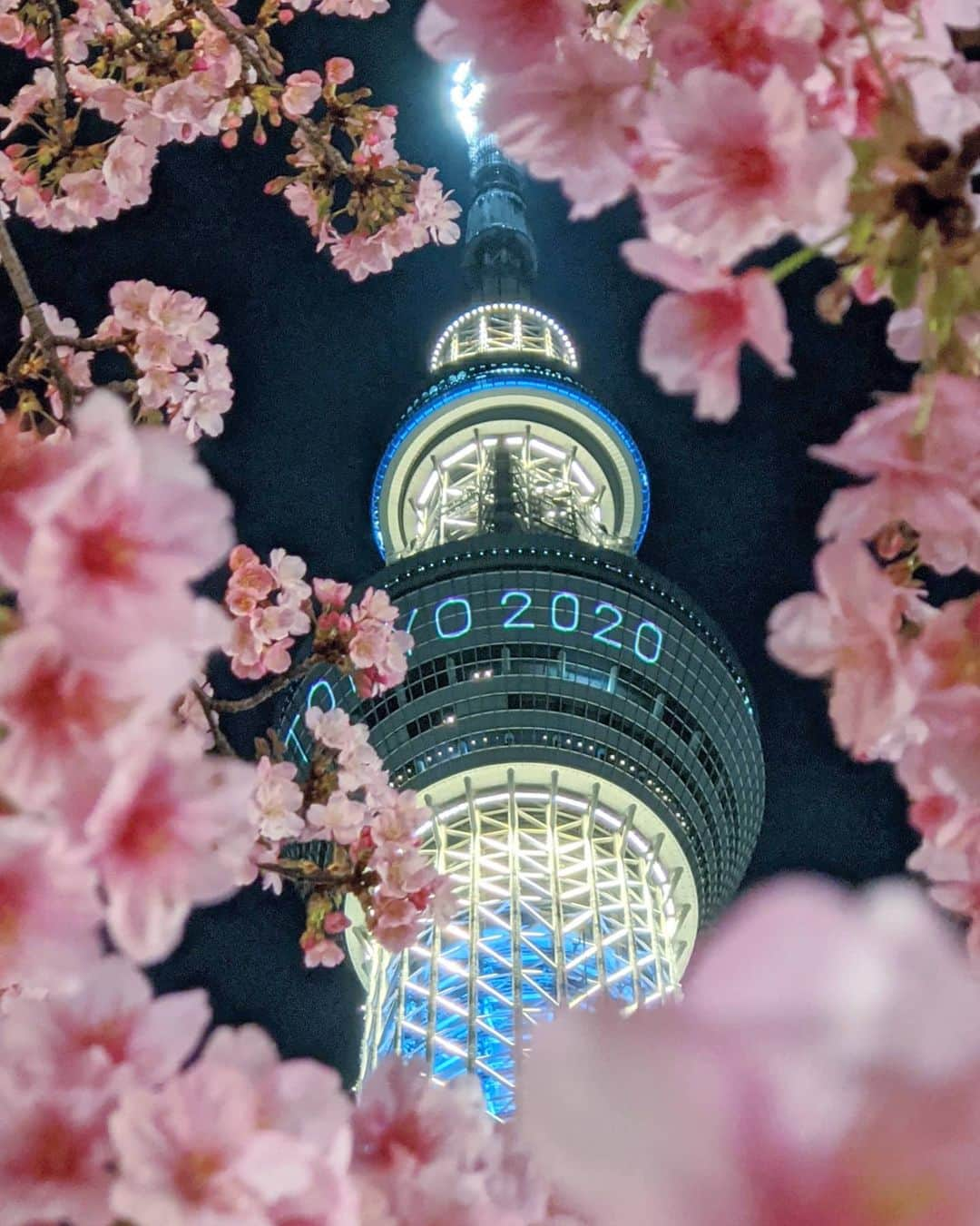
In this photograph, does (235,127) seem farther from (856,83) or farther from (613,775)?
(613,775)

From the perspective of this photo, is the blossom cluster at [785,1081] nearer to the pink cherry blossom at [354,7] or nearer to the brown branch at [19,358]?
the brown branch at [19,358]

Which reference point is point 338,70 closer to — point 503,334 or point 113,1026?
point 113,1026

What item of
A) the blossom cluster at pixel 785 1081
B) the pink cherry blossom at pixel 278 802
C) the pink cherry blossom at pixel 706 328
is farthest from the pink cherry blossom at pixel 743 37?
the pink cherry blossom at pixel 278 802

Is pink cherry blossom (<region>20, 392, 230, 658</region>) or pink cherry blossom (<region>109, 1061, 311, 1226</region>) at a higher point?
pink cherry blossom (<region>20, 392, 230, 658</region>)

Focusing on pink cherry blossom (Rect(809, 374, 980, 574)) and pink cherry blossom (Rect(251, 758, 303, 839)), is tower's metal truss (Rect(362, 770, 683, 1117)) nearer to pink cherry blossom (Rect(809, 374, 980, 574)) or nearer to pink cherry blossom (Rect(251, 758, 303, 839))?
pink cherry blossom (Rect(251, 758, 303, 839))

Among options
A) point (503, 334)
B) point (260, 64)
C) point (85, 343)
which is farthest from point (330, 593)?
point (503, 334)

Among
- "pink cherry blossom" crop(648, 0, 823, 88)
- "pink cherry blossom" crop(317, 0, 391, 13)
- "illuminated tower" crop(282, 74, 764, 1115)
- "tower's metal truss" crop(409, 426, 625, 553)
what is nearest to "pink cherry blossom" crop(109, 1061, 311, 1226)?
"pink cherry blossom" crop(648, 0, 823, 88)

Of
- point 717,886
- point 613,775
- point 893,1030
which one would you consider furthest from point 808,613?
point 717,886
